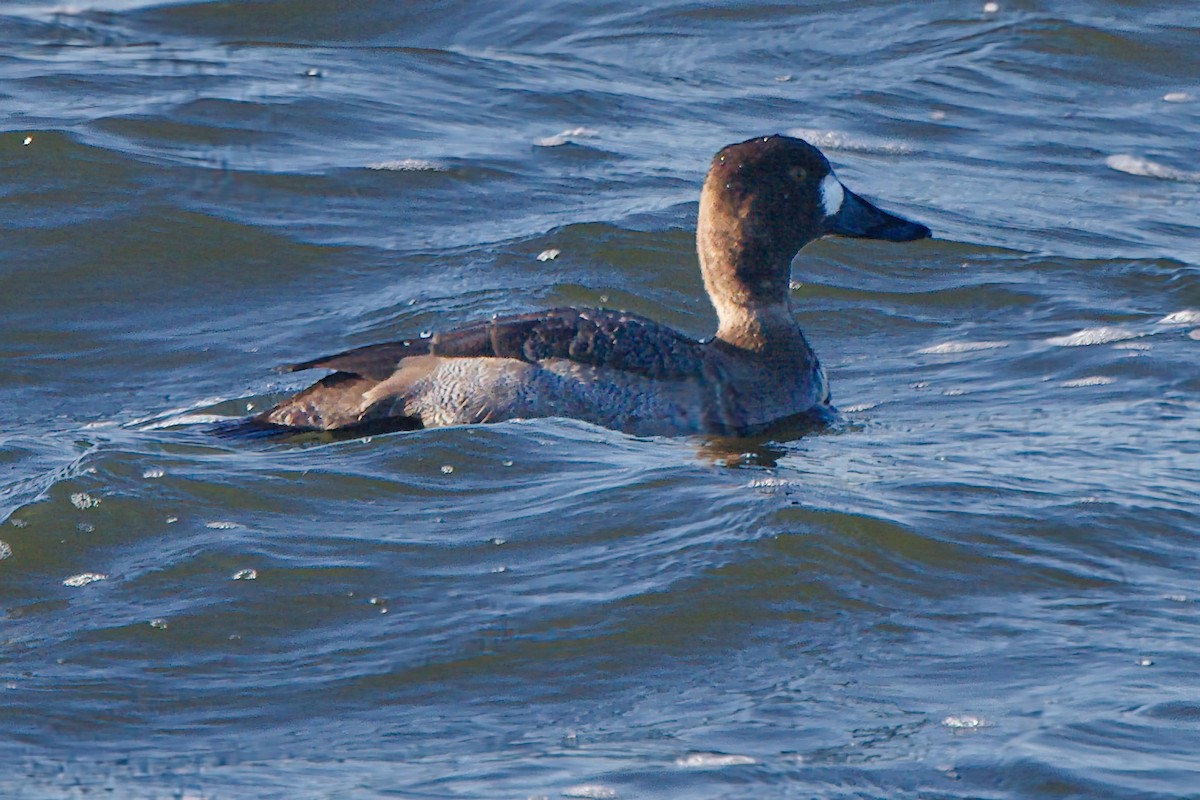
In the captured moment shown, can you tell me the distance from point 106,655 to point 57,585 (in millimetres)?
549

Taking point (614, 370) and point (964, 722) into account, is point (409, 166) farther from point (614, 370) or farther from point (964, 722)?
point (964, 722)

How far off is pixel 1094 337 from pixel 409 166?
157 inches

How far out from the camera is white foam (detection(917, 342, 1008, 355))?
330 inches

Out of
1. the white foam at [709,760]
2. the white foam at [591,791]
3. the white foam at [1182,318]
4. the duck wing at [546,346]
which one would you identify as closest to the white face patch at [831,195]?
the duck wing at [546,346]

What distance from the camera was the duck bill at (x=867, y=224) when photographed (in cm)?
787

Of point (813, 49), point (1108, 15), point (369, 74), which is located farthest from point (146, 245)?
point (1108, 15)

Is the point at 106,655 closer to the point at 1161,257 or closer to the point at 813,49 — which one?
the point at 1161,257

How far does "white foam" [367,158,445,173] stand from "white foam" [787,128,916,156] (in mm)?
2203

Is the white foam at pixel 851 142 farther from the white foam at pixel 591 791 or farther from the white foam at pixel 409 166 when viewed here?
the white foam at pixel 591 791

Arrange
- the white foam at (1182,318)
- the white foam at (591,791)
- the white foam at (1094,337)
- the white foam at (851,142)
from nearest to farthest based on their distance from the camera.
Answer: the white foam at (591,791) < the white foam at (1094,337) < the white foam at (1182,318) < the white foam at (851,142)

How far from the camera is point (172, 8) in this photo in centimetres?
1340

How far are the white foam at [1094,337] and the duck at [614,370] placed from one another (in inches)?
52.7

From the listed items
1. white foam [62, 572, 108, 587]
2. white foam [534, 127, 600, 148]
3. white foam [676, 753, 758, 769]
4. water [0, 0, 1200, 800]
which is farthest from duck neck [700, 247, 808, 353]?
white foam [534, 127, 600, 148]

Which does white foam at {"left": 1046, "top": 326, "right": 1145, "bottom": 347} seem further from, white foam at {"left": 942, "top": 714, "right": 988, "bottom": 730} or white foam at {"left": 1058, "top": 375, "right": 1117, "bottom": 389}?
white foam at {"left": 942, "top": 714, "right": 988, "bottom": 730}
